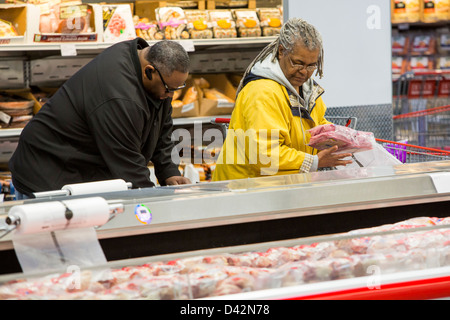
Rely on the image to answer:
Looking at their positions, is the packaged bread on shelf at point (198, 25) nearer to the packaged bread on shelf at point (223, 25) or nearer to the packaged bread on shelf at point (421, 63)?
the packaged bread on shelf at point (223, 25)

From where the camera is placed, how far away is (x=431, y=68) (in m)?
7.75

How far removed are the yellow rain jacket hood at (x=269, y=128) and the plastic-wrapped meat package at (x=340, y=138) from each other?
90mm

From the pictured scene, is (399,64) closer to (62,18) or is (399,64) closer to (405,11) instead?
(405,11)

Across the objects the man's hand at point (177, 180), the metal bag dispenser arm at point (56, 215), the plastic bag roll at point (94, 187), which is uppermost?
the metal bag dispenser arm at point (56, 215)

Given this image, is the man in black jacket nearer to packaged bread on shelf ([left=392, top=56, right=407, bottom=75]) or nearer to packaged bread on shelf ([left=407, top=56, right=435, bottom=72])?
packaged bread on shelf ([left=392, top=56, right=407, bottom=75])

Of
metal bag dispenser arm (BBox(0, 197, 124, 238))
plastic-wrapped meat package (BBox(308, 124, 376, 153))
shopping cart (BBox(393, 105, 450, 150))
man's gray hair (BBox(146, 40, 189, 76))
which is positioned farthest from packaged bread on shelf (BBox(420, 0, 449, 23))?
metal bag dispenser arm (BBox(0, 197, 124, 238))

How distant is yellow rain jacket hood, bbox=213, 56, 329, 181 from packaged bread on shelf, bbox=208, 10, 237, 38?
73.2 inches

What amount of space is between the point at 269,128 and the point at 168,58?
54cm

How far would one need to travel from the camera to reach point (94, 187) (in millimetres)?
2055

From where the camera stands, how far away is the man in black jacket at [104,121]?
8.86ft

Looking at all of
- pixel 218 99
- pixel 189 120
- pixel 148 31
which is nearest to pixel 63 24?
pixel 148 31

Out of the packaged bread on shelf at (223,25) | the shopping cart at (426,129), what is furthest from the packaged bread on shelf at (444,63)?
the packaged bread on shelf at (223,25)

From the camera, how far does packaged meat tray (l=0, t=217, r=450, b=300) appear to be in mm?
1502
